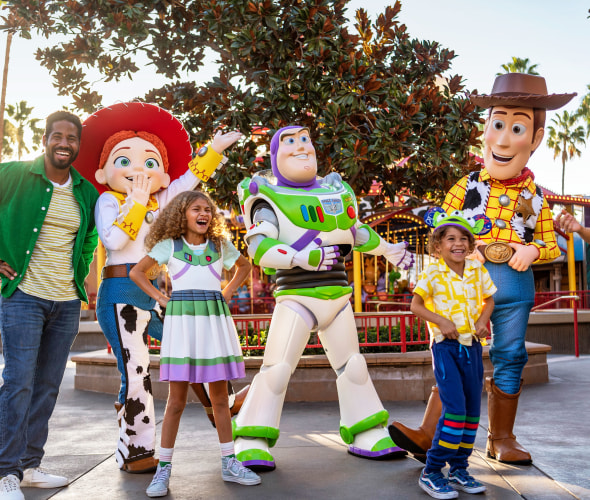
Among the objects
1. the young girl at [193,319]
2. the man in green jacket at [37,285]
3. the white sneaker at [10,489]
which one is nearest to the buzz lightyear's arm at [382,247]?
the young girl at [193,319]

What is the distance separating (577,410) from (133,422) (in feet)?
13.3

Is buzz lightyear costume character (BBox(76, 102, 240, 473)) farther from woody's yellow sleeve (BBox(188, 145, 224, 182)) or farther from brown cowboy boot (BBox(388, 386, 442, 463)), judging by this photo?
brown cowboy boot (BBox(388, 386, 442, 463))

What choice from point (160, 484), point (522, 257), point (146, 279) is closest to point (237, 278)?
point (146, 279)

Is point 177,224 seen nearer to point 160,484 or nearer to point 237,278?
point 237,278

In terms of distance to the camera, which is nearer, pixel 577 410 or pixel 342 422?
pixel 342 422

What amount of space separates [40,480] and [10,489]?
34 centimetres

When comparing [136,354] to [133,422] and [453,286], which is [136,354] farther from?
[453,286]

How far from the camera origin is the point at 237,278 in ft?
12.6

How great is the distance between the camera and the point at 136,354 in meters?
3.96

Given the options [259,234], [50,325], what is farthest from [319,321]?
[50,325]

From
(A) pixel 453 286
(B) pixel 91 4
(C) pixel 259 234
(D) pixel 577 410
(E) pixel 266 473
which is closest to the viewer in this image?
(A) pixel 453 286

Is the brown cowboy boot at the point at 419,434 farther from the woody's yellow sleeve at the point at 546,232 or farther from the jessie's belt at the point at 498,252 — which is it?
the woody's yellow sleeve at the point at 546,232

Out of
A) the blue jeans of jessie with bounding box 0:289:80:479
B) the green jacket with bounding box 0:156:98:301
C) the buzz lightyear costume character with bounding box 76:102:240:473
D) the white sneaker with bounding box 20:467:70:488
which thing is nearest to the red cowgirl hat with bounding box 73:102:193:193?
the buzz lightyear costume character with bounding box 76:102:240:473

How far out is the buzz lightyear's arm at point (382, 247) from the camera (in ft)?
14.3
